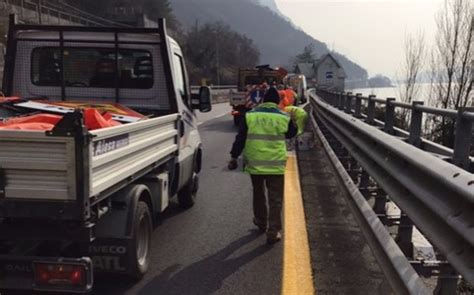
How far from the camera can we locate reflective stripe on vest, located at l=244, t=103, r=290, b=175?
622 centimetres

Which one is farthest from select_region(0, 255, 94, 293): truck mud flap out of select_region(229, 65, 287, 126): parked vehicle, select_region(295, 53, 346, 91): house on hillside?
select_region(295, 53, 346, 91): house on hillside

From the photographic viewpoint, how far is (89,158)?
3.57 meters

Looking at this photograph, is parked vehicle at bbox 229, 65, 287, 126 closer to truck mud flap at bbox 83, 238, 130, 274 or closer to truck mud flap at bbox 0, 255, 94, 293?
truck mud flap at bbox 83, 238, 130, 274

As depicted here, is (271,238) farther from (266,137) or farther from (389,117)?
(389,117)

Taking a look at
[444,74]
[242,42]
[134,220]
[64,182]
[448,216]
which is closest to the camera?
[448,216]

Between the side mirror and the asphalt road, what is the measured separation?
1305 millimetres

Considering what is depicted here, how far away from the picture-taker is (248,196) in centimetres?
835

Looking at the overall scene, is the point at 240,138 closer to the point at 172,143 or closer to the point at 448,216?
the point at 172,143

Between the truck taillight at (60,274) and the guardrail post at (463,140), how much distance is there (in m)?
2.48

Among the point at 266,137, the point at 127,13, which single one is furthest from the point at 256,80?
the point at 127,13

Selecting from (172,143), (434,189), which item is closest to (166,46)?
(172,143)

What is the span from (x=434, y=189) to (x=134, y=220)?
7.75 feet

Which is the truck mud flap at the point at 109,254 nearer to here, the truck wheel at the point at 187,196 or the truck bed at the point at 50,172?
the truck bed at the point at 50,172

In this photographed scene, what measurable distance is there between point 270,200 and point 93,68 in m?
2.57
